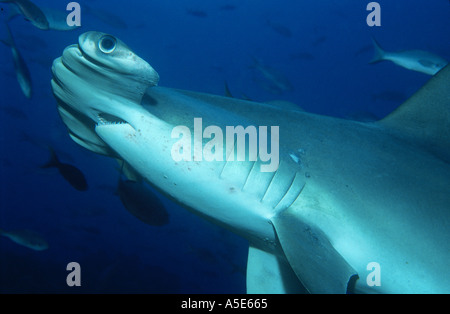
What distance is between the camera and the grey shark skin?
1544 mm

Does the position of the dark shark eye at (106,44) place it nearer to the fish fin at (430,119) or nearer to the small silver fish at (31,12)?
the fish fin at (430,119)

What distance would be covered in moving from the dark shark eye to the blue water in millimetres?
9297

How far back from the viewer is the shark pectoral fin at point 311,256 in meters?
1.50

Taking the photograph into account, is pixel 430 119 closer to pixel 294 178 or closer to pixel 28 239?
pixel 294 178

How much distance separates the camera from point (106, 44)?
55.0 inches

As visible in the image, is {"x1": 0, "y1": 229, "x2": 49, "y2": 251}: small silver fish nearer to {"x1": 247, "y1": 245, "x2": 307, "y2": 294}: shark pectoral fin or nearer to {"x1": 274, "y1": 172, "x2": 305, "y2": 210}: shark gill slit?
{"x1": 247, "y1": 245, "x2": 307, "y2": 294}: shark pectoral fin

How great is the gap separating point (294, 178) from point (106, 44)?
4.47 feet

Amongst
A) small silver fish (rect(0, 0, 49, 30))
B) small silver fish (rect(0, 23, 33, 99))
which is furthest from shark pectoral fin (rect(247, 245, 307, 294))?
small silver fish (rect(0, 0, 49, 30))

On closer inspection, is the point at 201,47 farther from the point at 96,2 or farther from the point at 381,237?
the point at 381,237

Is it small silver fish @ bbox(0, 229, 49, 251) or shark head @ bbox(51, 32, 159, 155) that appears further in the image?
A: small silver fish @ bbox(0, 229, 49, 251)

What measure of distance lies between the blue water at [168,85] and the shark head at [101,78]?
29.2ft

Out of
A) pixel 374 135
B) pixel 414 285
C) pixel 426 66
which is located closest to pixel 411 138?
pixel 374 135

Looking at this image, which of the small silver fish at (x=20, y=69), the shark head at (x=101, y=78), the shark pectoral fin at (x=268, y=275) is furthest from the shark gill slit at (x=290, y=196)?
the small silver fish at (x=20, y=69)

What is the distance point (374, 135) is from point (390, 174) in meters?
0.38
